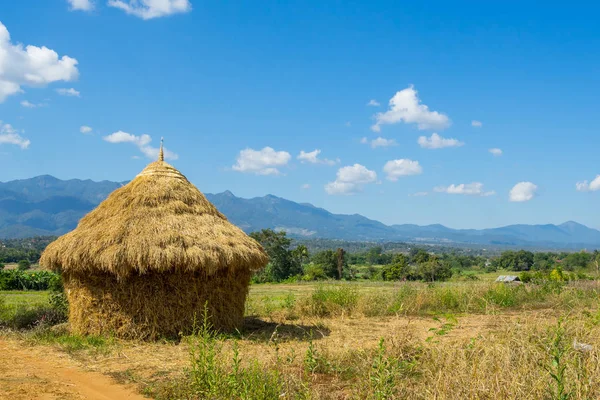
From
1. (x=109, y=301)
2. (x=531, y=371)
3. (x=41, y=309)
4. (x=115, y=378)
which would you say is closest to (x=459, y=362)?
(x=531, y=371)

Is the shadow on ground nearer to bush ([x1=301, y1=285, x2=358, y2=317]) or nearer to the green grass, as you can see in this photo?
bush ([x1=301, y1=285, x2=358, y2=317])

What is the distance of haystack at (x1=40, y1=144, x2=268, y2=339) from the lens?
29.5 feet

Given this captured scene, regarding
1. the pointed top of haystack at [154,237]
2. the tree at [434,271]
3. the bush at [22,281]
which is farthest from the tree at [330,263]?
the pointed top of haystack at [154,237]

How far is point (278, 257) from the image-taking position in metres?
40.9

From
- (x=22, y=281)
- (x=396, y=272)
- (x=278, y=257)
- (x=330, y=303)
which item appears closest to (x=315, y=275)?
(x=278, y=257)

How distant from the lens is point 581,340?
5836mm

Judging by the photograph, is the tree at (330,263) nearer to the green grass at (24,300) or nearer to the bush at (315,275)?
the bush at (315,275)

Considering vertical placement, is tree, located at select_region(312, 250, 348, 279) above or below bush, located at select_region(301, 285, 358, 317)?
below

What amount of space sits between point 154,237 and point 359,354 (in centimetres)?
408

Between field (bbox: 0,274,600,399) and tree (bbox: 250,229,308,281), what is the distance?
1042 inches

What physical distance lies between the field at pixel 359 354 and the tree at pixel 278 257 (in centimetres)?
2648

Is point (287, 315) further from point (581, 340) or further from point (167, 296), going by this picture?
point (581, 340)

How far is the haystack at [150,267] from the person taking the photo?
898 cm

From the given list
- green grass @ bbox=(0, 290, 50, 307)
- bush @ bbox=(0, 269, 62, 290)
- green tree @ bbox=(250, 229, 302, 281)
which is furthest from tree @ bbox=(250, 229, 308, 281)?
green grass @ bbox=(0, 290, 50, 307)
